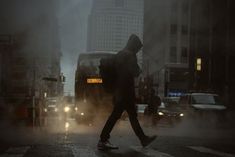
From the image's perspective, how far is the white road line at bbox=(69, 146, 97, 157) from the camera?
17.7ft

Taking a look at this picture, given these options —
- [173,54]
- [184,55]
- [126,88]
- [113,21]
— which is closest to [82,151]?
[126,88]

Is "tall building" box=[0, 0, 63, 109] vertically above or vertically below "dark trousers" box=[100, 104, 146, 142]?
above

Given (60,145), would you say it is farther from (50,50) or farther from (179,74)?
(179,74)

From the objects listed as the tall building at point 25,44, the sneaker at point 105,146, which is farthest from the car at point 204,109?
the sneaker at point 105,146

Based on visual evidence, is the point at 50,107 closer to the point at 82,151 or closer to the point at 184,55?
the point at 82,151

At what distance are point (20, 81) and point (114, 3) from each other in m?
2.24

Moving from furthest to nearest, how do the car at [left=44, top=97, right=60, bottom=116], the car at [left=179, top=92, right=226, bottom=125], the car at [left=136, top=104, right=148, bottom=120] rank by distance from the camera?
the car at [left=136, top=104, right=148, bottom=120] → the car at [left=179, top=92, right=226, bottom=125] → the car at [left=44, top=97, right=60, bottom=116]

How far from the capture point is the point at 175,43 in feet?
162

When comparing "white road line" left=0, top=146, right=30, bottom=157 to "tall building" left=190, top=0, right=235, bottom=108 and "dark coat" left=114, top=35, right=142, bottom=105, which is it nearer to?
"dark coat" left=114, top=35, right=142, bottom=105

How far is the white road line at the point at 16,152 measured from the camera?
5431 millimetres

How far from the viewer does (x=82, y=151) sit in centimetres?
577

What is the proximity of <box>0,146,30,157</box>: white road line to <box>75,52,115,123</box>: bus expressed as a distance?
41.5 ft

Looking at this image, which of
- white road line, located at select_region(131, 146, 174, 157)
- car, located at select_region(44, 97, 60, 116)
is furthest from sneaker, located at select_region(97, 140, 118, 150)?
car, located at select_region(44, 97, 60, 116)

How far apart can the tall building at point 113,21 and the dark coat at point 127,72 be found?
374cm
